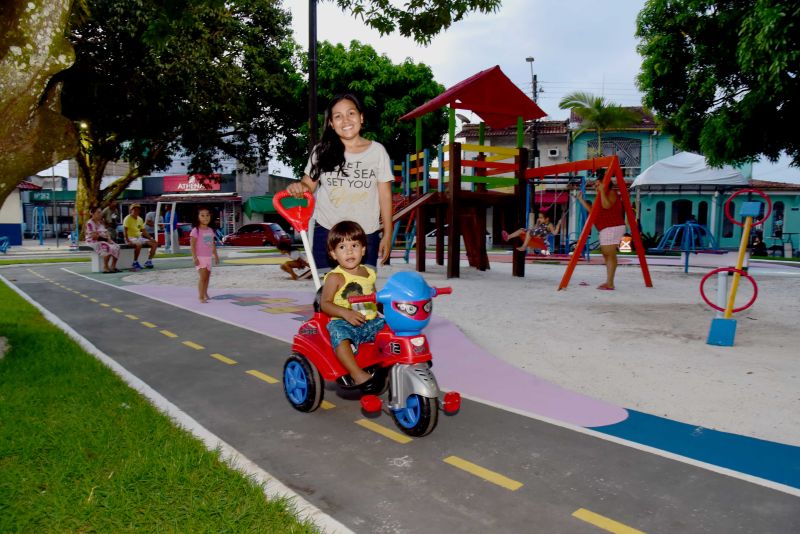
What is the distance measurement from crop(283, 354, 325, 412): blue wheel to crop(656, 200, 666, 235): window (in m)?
32.1

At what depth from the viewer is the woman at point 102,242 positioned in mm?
14422

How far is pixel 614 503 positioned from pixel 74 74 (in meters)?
17.0

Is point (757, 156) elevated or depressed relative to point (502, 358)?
elevated

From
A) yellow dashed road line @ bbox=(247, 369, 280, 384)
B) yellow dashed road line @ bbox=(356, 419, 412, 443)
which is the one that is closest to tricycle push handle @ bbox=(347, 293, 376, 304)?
yellow dashed road line @ bbox=(356, 419, 412, 443)

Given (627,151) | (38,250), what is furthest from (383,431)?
(627,151)

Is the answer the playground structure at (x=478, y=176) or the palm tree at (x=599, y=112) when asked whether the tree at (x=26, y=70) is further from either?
the palm tree at (x=599, y=112)

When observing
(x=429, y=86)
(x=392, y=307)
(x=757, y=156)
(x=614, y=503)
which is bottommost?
(x=614, y=503)

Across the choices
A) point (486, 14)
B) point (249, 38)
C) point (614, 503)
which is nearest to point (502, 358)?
point (614, 503)

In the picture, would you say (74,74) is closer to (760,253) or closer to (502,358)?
(502,358)

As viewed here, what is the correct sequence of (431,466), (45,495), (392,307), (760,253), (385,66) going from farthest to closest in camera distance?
(385,66), (760,253), (392,307), (431,466), (45,495)

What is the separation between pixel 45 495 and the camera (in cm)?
259

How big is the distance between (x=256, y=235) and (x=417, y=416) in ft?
98.9

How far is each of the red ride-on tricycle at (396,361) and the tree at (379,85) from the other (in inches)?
962

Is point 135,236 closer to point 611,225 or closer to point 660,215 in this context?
point 611,225
